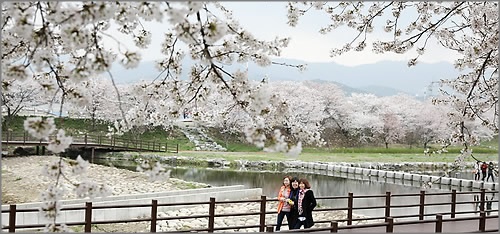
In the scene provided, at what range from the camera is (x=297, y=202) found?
7.09m

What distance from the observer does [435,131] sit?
38000 millimetres

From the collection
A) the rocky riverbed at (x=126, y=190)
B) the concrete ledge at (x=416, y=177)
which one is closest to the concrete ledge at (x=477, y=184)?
the concrete ledge at (x=416, y=177)

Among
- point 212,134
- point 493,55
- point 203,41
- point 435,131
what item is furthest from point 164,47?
point 435,131

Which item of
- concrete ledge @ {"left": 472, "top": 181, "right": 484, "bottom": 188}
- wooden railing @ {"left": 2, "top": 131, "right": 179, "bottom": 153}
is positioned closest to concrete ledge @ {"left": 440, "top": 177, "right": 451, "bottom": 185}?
concrete ledge @ {"left": 472, "top": 181, "right": 484, "bottom": 188}

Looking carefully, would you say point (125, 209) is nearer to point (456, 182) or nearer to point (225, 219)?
point (225, 219)

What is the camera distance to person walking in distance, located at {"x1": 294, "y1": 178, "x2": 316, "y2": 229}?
273 inches

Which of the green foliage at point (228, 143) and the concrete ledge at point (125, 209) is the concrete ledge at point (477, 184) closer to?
the concrete ledge at point (125, 209)

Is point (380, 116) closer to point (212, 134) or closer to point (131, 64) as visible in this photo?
point (212, 134)

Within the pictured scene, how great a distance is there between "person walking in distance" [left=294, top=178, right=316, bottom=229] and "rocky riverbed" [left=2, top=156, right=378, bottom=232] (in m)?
3.05

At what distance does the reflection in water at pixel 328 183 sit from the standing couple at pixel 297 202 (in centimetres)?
794

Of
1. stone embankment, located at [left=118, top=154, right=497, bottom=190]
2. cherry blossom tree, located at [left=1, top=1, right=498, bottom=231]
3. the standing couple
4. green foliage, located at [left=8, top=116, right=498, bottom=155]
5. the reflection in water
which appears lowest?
the reflection in water

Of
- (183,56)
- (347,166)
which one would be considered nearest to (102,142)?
(347,166)

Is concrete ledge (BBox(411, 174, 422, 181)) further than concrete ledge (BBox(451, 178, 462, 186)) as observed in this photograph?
Yes

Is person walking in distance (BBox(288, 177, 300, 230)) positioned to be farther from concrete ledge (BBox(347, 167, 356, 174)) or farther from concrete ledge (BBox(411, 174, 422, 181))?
concrete ledge (BBox(347, 167, 356, 174))
